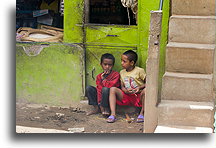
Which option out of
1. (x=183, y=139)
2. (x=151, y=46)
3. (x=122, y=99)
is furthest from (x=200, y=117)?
(x=122, y=99)

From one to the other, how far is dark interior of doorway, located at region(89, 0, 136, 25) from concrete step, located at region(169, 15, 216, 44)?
136 cm

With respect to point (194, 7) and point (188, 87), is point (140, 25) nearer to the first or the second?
point (194, 7)

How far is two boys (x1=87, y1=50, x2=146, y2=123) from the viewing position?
17.7 feet

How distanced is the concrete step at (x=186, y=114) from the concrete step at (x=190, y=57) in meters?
0.40

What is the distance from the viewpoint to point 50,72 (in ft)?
18.7

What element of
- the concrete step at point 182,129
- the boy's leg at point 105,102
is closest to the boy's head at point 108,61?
the boy's leg at point 105,102

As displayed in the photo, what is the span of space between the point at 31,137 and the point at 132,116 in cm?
136

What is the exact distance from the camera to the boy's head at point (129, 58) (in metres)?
5.41

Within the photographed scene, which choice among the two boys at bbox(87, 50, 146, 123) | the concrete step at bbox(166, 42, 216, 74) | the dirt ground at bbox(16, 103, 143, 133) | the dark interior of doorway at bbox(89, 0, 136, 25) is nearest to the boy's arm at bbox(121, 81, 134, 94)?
the two boys at bbox(87, 50, 146, 123)

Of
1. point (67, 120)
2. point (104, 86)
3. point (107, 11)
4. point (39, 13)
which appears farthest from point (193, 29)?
point (39, 13)

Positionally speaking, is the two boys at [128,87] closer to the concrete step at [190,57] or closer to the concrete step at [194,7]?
the concrete step at [190,57]

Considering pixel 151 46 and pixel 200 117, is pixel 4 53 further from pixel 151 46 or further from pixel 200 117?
pixel 200 117

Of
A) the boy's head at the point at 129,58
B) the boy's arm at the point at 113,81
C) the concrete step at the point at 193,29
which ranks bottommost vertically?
→ the boy's arm at the point at 113,81

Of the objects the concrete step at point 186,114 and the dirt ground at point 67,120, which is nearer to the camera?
the concrete step at point 186,114
